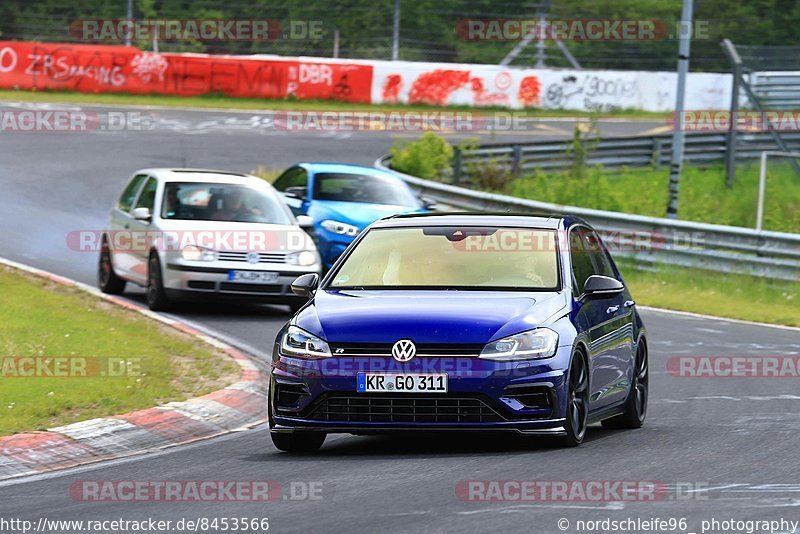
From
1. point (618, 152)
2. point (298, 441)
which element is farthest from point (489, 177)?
point (298, 441)

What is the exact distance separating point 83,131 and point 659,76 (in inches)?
859

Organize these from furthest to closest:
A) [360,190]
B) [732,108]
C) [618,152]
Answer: [618,152] → [732,108] → [360,190]

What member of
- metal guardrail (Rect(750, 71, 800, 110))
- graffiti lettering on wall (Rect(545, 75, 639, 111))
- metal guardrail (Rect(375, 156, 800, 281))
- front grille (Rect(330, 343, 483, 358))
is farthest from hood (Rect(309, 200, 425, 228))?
graffiti lettering on wall (Rect(545, 75, 639, 111))

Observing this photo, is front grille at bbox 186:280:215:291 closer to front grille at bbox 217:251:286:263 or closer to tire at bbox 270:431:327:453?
front grille at bbox 217:251:286:263

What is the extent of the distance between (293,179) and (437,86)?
1014 inches

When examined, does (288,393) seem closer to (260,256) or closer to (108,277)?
(260,256)

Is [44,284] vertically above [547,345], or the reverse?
[547,345]

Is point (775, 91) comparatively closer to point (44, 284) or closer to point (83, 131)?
point (83, 131)

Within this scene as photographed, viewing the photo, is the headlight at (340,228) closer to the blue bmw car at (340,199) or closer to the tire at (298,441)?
the blue bmw car at (340,199)

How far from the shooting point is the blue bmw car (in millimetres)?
20750

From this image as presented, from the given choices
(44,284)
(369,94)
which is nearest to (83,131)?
(369,94)

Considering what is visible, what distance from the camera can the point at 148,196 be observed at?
62.6 ft

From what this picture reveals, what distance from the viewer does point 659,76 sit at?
51719 mm

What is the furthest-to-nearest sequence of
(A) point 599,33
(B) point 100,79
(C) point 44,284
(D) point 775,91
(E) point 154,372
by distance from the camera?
(A) point 599,33
(B) point 100,79
(D) point 775,91
(C) point 44,284
(E) point 154,372
